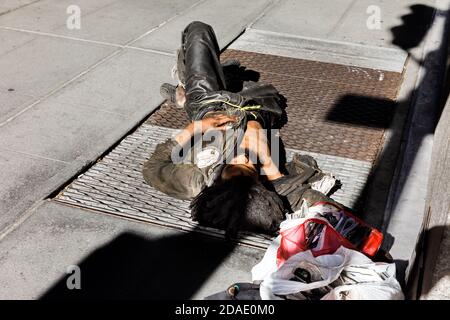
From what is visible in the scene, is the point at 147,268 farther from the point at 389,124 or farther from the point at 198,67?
the point at 389,124

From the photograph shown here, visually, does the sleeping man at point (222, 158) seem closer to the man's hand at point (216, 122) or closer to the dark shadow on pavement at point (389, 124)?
the man's hand at point (216, 122)

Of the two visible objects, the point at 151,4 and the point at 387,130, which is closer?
the point at 387,130

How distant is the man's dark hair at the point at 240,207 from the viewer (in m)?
4.27

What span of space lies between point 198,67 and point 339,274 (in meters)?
2.85

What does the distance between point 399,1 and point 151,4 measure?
4.09 m

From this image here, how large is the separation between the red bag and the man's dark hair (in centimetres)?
44

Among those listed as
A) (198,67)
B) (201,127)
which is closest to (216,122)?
(201,127)

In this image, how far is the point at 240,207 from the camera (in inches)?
168

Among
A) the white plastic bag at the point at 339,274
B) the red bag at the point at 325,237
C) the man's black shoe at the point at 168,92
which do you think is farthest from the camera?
the man's black shoe at the point at 168,92

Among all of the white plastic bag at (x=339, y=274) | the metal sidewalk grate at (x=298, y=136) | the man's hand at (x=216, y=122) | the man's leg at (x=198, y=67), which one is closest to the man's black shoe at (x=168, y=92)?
the metal sidewalk grate at (x=298, y=136)

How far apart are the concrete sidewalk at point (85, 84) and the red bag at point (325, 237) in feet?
1.64

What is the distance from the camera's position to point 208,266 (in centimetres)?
410
